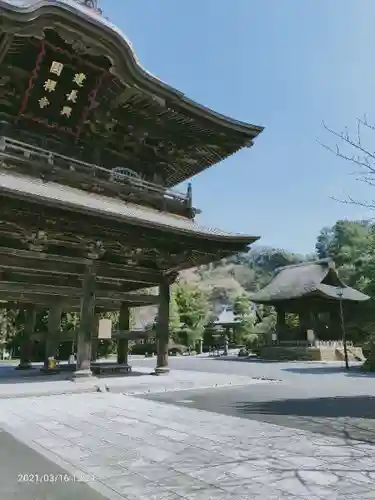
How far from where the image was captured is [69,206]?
933 cm

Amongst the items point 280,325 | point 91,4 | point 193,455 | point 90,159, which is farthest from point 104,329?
point 280,325

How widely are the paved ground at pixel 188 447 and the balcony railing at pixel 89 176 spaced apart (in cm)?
574

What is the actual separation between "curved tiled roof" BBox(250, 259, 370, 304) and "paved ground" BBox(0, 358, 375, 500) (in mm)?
25432

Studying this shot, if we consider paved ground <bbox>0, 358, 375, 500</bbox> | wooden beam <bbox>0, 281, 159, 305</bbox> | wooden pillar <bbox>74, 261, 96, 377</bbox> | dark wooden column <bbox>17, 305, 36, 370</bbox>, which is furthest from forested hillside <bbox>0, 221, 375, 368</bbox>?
dark wooden column <bbox>17, 305, 36, 370</bbox>

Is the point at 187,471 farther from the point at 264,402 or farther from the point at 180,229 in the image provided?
the point at 180,229

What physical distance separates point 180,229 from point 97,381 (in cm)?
480

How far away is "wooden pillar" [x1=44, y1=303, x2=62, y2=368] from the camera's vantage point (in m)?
13.3

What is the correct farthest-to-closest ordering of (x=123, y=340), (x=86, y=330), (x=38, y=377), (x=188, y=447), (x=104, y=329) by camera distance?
(x=123, y=340)
(x=104, y=329)
(x=38, y=377)
(x=86, y=330)
(x=188, y=447)

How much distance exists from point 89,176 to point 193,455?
28.8 feet

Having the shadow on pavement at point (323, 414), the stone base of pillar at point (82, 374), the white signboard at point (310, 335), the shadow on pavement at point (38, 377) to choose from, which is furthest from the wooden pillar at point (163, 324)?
the white signboard at point (310, 335)

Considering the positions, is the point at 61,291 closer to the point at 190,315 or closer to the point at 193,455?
the point at 193,455
